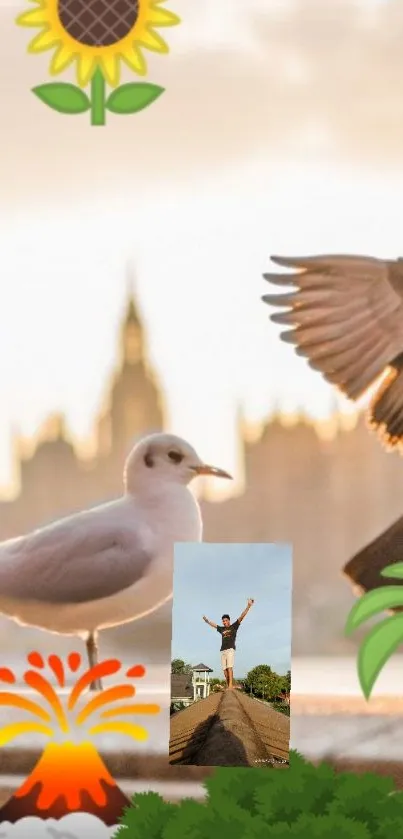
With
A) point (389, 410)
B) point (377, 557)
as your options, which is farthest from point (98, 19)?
point (377, 557)

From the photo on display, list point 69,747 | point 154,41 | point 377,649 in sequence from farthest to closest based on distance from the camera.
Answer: point 154,41 < point 69,747 < point 377,649

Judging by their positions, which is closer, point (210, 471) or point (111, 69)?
point (210, 471)

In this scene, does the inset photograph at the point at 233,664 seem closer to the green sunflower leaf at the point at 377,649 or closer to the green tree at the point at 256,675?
the green tree at the point at 256,675

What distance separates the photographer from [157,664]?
376cm

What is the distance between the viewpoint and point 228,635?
3582mm

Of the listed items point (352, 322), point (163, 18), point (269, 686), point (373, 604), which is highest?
point (163, 18)

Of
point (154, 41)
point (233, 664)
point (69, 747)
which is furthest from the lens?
point (154, 41)

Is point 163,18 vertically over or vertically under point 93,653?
over

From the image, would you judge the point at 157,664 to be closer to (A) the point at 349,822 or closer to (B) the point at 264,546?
(B) the point at 264,546

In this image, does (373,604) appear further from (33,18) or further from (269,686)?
(33,18)

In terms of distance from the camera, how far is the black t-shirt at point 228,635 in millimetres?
3574

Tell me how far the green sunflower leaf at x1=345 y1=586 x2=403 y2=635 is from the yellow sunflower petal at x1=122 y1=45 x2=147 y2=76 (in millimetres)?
1759

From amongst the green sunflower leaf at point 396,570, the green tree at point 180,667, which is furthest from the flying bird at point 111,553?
the green sunflower leaf at point 396,570

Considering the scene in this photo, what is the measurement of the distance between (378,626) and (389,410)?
2.12 ft
